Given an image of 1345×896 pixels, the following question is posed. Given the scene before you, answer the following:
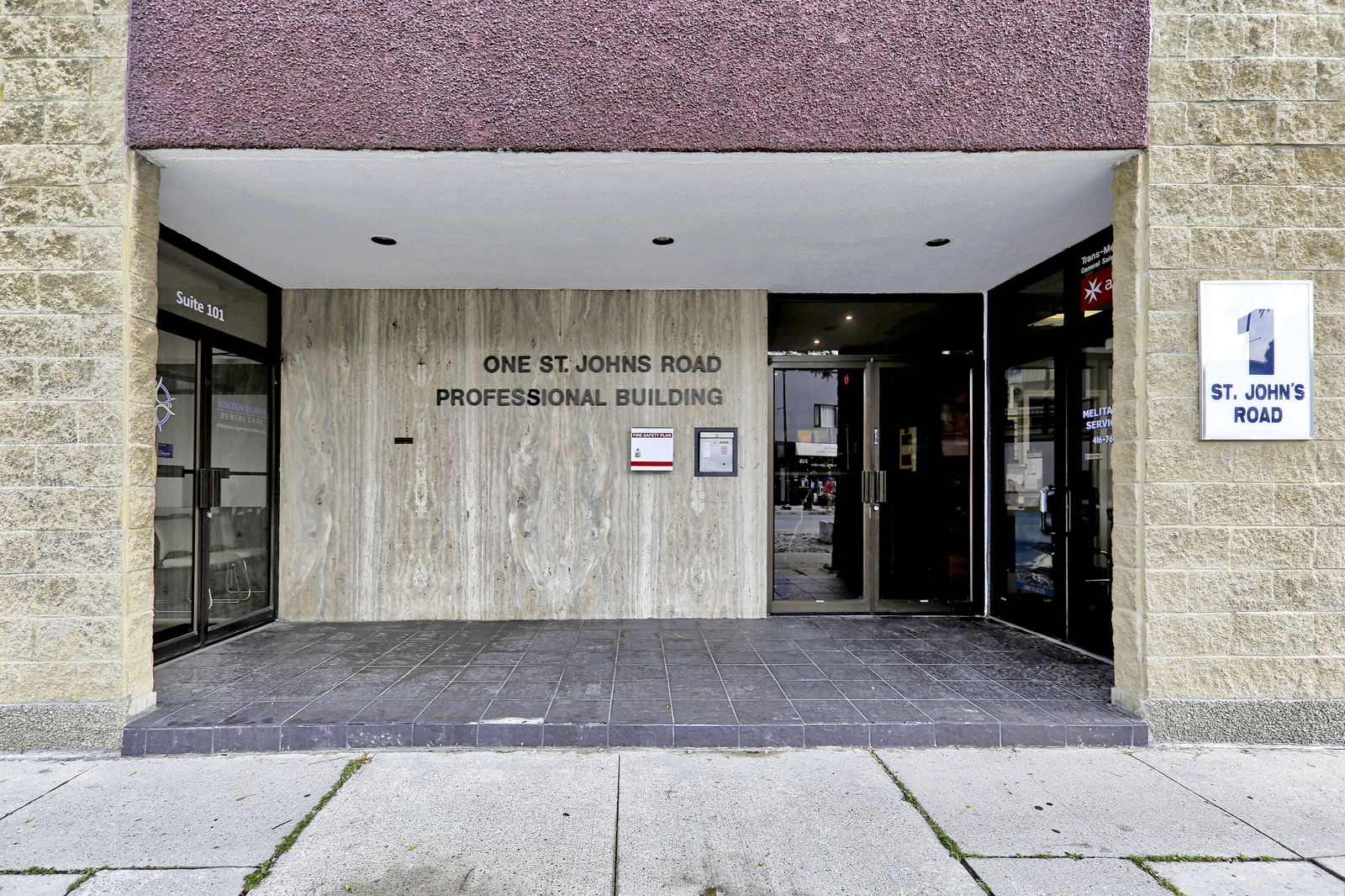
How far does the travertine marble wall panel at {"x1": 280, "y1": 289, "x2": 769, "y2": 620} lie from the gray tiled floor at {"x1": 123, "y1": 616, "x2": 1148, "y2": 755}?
488 mm

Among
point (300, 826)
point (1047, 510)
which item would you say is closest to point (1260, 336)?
point (1047, 510)

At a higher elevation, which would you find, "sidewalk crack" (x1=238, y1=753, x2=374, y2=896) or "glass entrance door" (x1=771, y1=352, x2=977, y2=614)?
"glass entrance door" (x1=771, y1=352, x2=977, y2=614)

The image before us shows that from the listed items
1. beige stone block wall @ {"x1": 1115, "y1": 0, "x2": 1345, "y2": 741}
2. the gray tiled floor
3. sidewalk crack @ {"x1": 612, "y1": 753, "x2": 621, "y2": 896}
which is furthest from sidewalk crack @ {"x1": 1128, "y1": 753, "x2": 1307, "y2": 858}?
sidewalk crack @ {"x1": 612, "y1": 753, "x2": 621, "y2": 896}

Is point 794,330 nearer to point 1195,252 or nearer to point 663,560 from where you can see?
point 663,560

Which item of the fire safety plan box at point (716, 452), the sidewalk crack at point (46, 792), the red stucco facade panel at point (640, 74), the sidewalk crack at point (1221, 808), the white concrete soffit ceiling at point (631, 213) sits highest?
the red stucco facade panel at point (640, 74)

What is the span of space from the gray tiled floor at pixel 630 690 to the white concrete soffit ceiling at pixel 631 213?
307cm

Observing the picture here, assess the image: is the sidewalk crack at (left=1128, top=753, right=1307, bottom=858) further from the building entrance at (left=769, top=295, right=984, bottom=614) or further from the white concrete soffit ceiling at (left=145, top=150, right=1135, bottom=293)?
the white concrete soffit ceiling at (left=145, top=150, right=1135, bottom=293)

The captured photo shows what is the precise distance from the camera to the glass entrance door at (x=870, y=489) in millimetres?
6375

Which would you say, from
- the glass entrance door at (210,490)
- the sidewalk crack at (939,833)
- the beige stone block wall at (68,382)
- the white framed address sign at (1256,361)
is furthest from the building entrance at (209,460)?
the white framed address sign at (1256,361)

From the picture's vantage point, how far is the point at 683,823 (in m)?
2.87

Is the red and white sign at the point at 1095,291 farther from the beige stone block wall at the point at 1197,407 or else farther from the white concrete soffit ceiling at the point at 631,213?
the beige stone block wall at the point at 1197,407

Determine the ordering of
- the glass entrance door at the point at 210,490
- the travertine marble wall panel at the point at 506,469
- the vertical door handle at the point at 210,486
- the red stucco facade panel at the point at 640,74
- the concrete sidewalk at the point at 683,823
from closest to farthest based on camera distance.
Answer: the concrete sidewalk at the point at 683,823 < the red stucco facade panel at the point at 640,74 < the glass entrance door at the point at 210,490 < the vertical door handle at the point at 210,486 < the travertine marble wall panel at the point at 506,469

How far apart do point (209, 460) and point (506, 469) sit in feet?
7.61

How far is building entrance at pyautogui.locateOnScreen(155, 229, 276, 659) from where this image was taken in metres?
4.92
